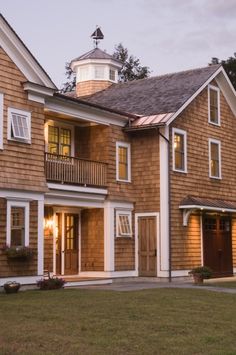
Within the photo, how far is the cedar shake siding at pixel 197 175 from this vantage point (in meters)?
26.0

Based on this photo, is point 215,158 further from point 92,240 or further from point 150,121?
point 92,240

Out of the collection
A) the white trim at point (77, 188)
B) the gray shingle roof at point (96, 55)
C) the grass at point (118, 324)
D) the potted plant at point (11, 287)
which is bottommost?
the grass at point (118, 324)

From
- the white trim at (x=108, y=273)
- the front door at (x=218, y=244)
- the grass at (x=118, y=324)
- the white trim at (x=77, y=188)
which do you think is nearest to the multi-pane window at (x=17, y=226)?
the white trim at (x=77, y=188)

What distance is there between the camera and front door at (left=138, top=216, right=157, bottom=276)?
25547 mm

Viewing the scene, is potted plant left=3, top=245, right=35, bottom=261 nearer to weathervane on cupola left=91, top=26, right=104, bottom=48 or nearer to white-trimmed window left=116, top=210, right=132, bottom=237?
white-trimmed window left=116, top=210, right=132, bottom=237

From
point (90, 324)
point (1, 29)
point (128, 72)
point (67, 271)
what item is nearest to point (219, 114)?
point (67, 271)

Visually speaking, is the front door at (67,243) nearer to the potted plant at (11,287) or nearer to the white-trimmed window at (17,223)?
the white-trimmed window at (17,223)

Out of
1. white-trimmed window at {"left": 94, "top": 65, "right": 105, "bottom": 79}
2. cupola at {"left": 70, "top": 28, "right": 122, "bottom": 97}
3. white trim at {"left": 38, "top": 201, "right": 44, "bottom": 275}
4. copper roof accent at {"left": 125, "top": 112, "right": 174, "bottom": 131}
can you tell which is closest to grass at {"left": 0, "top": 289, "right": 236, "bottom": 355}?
white trim at {"left": 38, "top": 201, "right": 44, "bottom": 275}

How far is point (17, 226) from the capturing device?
20.2 meters

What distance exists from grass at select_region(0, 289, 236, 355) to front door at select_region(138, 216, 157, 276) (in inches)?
314

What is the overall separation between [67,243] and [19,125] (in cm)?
638

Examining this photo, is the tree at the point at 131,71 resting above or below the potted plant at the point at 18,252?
above

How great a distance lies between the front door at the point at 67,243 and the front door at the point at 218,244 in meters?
5.93

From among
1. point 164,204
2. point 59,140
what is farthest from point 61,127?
point 164,204
